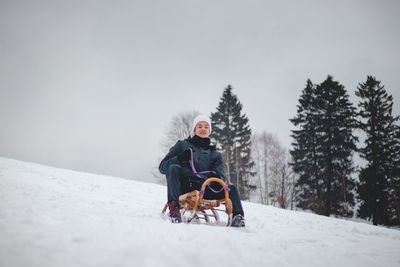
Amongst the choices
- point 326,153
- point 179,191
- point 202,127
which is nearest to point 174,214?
point 179,191

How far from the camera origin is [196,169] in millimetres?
3096

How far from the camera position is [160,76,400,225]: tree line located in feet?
44.9

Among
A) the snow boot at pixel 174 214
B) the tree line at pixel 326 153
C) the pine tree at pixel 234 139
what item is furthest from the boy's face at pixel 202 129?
the pine tree at pixel 234 139

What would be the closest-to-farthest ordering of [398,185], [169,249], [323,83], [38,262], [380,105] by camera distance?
[38,262], [169,249], [398,185], [380,105], [323,83]

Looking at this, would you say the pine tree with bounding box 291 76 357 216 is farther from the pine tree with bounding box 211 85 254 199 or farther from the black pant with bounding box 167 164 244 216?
the black pant with bounding box 167 164 244 216

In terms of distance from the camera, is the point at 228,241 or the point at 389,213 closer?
the point at 228,241

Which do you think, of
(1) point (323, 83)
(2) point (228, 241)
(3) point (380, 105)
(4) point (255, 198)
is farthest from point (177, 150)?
(4) point (255, 198)

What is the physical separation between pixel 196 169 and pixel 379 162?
16.8 meters

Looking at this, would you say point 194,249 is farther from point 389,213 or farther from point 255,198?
point 255,198

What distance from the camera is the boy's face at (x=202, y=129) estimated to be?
342 cm

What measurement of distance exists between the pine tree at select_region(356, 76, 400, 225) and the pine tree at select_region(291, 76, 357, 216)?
0.95m

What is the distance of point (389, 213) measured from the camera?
43.3ft

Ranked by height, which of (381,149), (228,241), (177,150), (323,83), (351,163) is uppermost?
(323,83)

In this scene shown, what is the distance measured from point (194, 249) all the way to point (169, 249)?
0.62 feet
